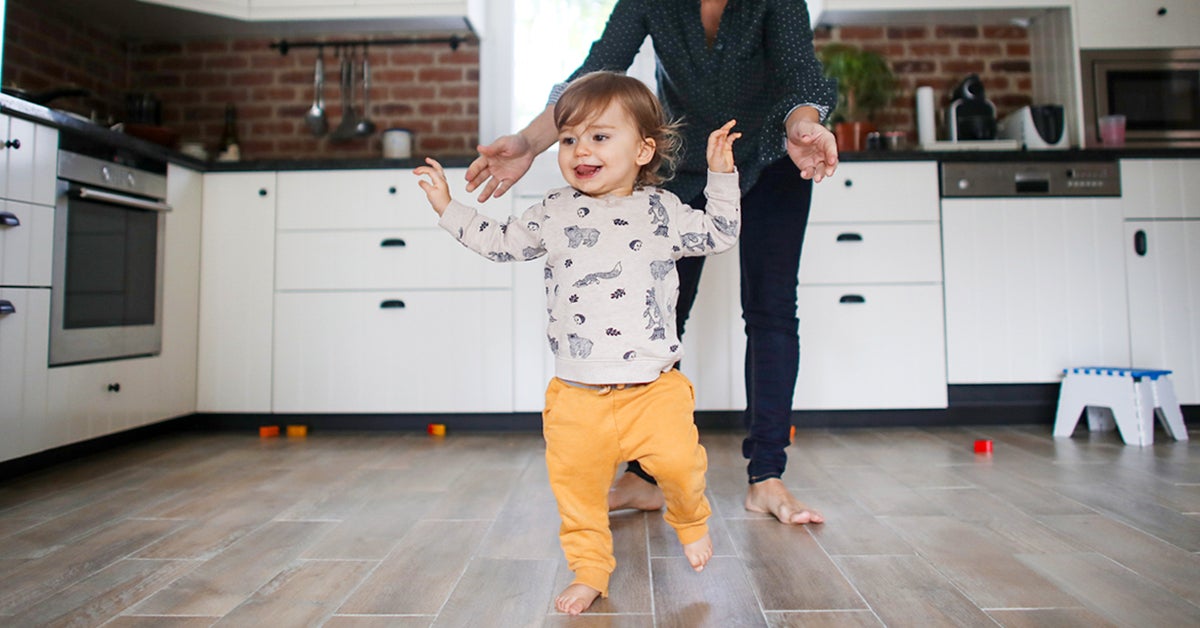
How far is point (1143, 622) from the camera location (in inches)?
36.1

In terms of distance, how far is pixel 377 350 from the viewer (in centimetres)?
262

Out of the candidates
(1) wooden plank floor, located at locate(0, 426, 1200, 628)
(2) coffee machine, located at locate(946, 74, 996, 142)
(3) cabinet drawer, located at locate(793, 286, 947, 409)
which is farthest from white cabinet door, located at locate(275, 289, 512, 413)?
(2) coffee machine, located at locate(946, 74, 996, 142)

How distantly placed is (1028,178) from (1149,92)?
0.75m

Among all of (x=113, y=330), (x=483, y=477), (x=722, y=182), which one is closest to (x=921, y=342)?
(x=483, y=477)

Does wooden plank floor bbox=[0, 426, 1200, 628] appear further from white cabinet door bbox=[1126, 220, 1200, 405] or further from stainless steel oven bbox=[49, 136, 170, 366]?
white cabinet door bbox=[1126, 220, 1200, 405]

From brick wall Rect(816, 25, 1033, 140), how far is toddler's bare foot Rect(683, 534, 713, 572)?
263 cm

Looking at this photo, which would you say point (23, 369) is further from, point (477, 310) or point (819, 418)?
point (819, 418)

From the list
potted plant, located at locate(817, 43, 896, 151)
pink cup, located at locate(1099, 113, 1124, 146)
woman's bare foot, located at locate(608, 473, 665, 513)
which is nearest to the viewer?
woman's bare foot, located at locate(608, 473, 665, 513)

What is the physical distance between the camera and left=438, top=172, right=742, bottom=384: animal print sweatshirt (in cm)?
106

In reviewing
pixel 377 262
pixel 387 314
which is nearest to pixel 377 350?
pixel 387 314

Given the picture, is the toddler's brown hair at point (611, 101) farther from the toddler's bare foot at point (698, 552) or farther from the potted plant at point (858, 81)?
the potted plant at point (858, 81)

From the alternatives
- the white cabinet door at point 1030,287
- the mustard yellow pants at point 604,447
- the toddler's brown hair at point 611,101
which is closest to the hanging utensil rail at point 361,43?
the white cabinet door at point 1030,287

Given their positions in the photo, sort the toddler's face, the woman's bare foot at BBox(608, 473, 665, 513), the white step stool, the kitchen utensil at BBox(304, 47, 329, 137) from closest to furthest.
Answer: the toddler's face
the woman's bare foot at BBox(608, 473, 665, 513)
the white step stool
the kitchen utensil at BBox(304, 47, 329, 137)

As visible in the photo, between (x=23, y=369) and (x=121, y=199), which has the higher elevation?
(x=121, y=199)
